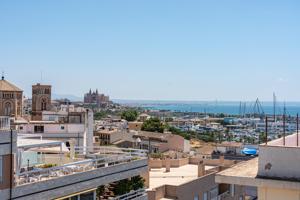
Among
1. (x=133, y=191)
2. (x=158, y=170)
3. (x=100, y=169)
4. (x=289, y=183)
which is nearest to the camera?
(x=289, y=183)

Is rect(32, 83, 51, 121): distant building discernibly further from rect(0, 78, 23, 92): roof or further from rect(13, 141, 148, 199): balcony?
rect(13, 141, 148, 199): balcony

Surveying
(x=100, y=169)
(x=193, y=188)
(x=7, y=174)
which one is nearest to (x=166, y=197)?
(x=193, y=188)

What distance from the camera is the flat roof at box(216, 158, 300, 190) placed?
5461mm

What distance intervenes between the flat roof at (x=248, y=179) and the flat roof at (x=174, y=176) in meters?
23.3

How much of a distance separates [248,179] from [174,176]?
1101 inches

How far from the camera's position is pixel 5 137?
44.5 ft

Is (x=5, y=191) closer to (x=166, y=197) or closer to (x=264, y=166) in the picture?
(x=264, y=166)

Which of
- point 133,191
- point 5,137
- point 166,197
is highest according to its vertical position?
point 5,137

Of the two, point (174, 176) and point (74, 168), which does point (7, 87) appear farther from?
point (74, 168)

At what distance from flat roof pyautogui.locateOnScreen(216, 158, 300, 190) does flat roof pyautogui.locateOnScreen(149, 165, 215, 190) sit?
76.5 feet

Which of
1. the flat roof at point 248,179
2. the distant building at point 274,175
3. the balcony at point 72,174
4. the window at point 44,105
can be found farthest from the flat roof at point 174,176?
the window at point 44,105

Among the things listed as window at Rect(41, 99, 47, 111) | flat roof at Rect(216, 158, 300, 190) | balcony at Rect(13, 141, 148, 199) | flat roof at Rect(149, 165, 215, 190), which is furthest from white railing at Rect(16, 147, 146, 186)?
window at Rect(41, 99, 47, 111)

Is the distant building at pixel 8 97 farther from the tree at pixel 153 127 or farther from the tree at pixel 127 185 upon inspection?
the tree at pixel 127 185

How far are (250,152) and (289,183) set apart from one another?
41374 mm
